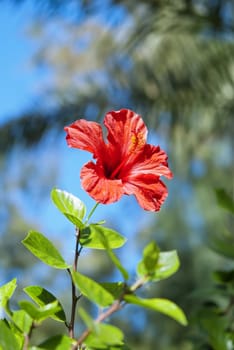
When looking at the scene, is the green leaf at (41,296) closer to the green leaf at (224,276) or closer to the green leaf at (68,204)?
the green leaf at (68,204)

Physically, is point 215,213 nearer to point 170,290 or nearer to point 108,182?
point 170,290

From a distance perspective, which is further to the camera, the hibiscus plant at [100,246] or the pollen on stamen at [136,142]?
the pollen on stamen at [136,142]

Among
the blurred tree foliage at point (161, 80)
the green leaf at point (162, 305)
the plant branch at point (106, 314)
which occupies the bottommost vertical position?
the green leaf at point (162, 305)

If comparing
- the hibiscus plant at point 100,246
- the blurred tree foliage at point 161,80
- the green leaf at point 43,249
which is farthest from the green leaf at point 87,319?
the blurred tree foliage at point 161,80

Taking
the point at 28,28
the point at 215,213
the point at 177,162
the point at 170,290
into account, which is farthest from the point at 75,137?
the point at 28,28

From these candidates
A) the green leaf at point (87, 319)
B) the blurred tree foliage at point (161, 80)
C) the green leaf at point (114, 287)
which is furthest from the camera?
the blurred tree foliage at point (161, 80)

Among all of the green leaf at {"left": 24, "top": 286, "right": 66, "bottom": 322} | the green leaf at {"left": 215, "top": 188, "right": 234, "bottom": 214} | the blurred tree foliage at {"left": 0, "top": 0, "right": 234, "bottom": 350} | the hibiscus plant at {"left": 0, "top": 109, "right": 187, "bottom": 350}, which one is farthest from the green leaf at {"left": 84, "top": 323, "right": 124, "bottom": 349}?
the blurred tree foliage at {"left": 0, "top": 0, "right": 234, "bottom": 350}

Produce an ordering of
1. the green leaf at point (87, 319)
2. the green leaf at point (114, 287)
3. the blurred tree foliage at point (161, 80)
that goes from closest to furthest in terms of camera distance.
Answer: the green leaf at point (87, 319) < the green leaf at point (114, 287) < the blurred tree foliage at point (161, 80)
